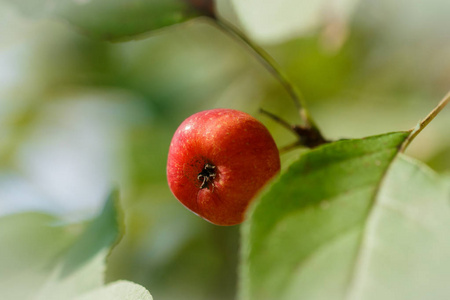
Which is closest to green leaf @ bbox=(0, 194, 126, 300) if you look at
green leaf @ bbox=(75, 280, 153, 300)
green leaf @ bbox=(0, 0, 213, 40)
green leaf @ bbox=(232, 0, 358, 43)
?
green leaf @ bbox=(75, 280, 153, 300)

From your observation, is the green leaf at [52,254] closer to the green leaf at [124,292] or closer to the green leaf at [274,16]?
the green leaf at [124,292]

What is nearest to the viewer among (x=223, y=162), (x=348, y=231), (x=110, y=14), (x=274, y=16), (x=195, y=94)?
(x=348, y=231)

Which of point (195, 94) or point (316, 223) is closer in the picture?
point (316, 223)

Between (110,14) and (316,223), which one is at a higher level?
(110,14)

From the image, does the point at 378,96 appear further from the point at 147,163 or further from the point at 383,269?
the point at 383,269

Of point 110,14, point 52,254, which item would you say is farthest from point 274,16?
point 52,254

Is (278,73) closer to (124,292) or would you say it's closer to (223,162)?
(223,162)

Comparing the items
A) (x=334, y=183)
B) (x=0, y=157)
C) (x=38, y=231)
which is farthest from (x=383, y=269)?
(x=0, y=157)
